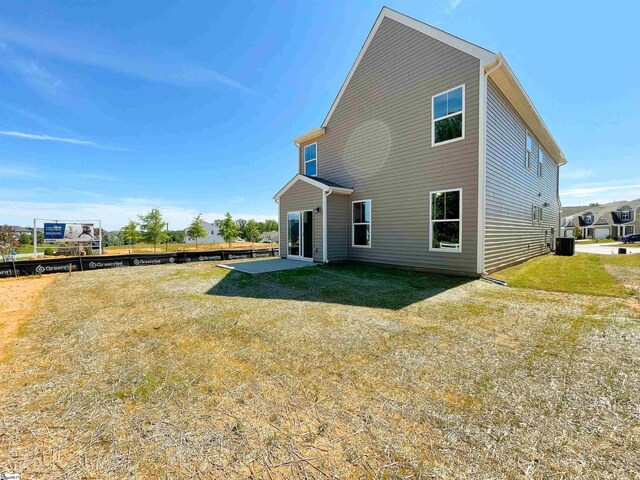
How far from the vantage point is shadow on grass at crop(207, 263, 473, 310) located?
5587 millimetres

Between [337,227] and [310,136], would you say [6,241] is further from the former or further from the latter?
[337,227]

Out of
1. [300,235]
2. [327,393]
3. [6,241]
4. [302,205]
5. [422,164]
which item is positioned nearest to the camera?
[327,393]

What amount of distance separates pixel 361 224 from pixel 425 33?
267 inches

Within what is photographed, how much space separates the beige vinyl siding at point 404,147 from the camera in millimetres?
7660

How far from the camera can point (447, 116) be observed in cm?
805

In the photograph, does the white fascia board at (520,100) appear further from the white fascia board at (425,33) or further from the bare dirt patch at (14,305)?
the bare dirt patch at (14,305)

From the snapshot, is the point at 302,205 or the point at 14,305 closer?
the point at 14,305

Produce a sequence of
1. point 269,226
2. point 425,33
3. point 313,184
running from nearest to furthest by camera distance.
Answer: point 425,33 → point 313,184 → point 269,226

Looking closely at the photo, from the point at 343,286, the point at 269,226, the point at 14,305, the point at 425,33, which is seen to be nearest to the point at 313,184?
the point at 343,286

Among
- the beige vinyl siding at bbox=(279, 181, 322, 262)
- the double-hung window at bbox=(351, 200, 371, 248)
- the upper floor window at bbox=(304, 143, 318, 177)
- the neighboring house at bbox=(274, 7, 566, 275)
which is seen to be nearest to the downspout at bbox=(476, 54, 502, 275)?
the neighboring house at bbox=(274, 7, 566, 275)

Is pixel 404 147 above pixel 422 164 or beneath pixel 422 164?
above

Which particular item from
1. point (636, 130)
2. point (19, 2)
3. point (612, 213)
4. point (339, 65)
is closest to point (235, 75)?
point (339, 65)

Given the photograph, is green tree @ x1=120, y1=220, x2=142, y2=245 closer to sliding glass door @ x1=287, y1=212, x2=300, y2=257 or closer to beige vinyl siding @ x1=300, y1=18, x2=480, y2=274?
sliding glass door @ x1=287, y1=212, x2=300, y2=257

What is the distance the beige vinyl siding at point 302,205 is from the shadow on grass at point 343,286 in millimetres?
1973
